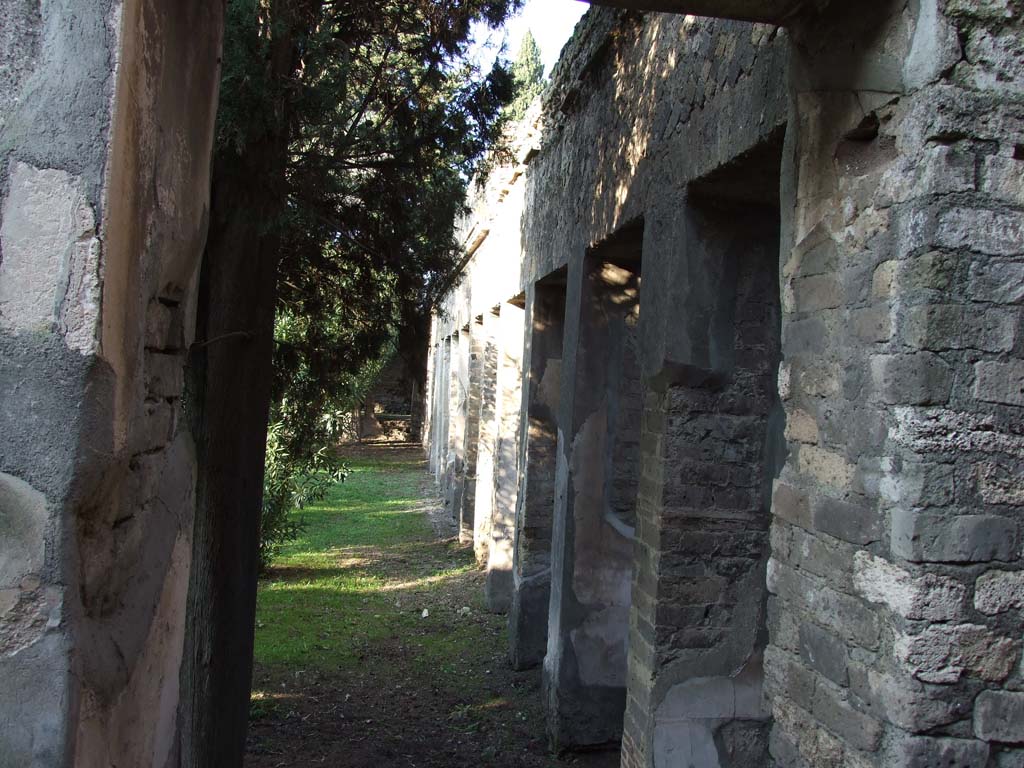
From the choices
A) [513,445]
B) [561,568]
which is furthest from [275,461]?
[561,568]

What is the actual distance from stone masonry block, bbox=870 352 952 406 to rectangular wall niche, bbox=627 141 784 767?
1890mm

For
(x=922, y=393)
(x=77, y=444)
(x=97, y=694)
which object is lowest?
(x=97, y=694)

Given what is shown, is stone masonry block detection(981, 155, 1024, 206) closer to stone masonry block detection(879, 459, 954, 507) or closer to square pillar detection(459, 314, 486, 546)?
stone masonry block detection(879, 459, 954, 507)

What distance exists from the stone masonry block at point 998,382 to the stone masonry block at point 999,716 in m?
0.75

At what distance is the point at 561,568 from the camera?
6.22 m

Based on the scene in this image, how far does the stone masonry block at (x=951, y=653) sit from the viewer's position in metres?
2.25

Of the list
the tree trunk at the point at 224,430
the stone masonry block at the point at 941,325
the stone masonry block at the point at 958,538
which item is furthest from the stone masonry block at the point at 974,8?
the tree trunk at the point at 224,430

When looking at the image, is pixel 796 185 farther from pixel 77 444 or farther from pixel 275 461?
pixel 275 461

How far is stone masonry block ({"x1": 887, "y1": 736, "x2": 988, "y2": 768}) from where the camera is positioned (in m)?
2.25

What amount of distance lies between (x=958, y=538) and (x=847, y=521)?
0.34 meters

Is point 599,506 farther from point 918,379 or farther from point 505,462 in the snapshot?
point 918,379

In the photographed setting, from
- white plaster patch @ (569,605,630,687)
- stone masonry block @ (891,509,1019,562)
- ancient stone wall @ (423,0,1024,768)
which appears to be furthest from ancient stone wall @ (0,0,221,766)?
white plaster patch @ (569,605,630,687)

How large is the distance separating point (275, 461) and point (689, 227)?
5.80 meters

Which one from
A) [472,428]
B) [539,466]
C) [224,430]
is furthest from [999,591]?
[472,428]
